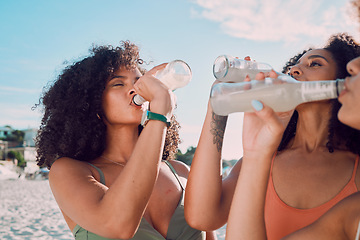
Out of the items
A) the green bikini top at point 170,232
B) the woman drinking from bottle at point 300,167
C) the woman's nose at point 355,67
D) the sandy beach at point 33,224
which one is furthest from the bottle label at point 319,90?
the sandy beach at point 33,224

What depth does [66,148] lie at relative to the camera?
2592mm

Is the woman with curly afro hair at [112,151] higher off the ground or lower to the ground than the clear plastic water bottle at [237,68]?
lower

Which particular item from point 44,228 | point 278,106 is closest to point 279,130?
point 278,106

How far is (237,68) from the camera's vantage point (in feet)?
6.19

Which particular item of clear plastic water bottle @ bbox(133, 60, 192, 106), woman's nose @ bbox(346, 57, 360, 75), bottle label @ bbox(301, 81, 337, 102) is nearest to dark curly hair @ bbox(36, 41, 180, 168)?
clear plastic water bottle @ bbox(133, 60, 192, 106)

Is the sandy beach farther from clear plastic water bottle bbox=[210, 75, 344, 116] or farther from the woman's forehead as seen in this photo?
clear plastic water bottle bbox=[210, 75, 344, 116]

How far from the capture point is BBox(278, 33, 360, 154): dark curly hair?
2.12 meters

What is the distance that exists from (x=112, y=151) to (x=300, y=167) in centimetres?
140

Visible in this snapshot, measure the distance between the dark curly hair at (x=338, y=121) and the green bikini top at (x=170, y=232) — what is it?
31.5 inches

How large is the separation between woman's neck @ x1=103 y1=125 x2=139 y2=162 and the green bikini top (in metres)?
0.34

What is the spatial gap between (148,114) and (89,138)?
2.94 feet

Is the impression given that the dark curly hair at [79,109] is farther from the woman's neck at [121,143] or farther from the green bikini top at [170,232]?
the green bikini top at [170,232]

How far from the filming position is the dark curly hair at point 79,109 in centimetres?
265

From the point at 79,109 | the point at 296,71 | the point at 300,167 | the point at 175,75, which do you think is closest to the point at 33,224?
the point at 79,109
